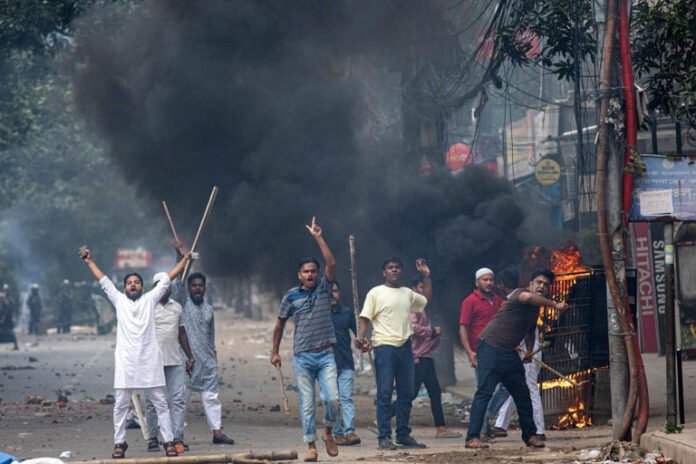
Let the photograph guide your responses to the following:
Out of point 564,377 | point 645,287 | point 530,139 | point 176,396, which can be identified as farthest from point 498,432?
point 530,139

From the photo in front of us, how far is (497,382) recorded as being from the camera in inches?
383

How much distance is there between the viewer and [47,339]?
34906mm

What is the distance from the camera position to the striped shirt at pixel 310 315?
9.52 metres

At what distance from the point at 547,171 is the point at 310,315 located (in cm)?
1508

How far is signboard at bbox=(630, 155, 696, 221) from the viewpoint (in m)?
8.94

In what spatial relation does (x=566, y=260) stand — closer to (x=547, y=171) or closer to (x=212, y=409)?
(x=212, y=409)

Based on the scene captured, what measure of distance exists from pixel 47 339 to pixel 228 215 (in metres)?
20.7

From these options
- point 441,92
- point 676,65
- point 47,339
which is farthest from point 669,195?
point 47,339

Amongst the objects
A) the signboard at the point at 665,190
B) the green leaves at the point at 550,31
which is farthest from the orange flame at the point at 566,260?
the signboard at the point at 665,190

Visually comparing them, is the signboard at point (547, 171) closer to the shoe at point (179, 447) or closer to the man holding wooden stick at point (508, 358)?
the man holding wooden stick at point (508, 358)

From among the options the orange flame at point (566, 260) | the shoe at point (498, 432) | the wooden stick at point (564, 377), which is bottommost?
the shoe at point (498, 432)

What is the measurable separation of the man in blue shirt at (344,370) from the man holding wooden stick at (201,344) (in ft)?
3.57

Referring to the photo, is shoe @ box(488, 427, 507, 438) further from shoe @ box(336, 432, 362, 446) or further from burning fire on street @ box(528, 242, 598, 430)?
shoe @ box(336, 432, 362, 446)

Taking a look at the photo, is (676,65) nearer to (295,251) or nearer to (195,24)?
(295,251)
